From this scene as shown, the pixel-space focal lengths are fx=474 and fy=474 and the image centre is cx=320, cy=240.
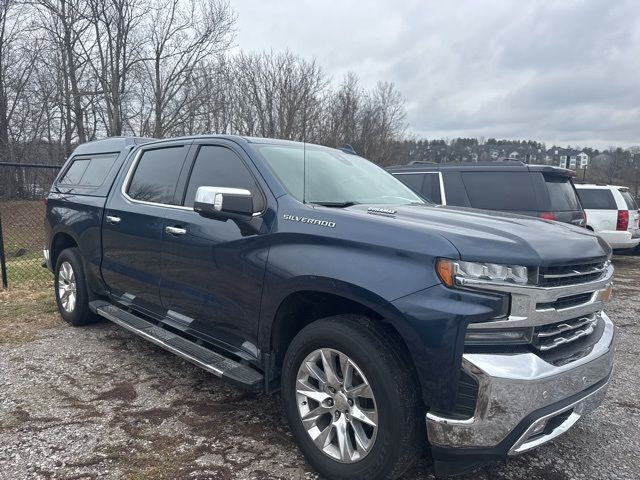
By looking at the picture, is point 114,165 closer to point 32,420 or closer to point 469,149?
point 32,420

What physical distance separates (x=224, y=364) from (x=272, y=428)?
1.75 feet

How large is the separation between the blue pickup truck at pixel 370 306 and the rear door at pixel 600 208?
29.2ft

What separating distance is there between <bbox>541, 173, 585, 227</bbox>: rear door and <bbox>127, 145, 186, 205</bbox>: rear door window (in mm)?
5166

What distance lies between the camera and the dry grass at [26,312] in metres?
5.08

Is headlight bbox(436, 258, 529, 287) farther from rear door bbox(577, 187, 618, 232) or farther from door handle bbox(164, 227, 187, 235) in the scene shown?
rear door bbox(577, 187, 618, 232)

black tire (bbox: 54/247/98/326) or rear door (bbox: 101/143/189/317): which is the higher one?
rear door (bbox: 101/143/189/317)

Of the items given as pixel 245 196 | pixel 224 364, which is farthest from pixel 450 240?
pixel 224 364

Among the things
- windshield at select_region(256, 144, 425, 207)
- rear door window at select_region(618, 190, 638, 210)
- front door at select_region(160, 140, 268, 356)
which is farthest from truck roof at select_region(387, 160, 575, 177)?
front door at select_region(160, 140, 268, 356)

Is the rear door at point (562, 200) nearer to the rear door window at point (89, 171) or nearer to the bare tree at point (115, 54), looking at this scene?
the rear door window at point (89, 171)

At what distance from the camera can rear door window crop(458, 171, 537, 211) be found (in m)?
6.89

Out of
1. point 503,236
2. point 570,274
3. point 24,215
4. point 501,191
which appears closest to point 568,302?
point 570,274

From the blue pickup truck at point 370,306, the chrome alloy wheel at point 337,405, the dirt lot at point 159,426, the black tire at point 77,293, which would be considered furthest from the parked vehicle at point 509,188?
the chrome alloy wheel at point 337,405

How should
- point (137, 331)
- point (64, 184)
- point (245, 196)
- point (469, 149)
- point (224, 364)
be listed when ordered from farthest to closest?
point (469, 149)
point (64, 184)
point (137, 331)
point (224, 364)
point (245, 196)

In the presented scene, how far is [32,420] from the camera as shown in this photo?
10.5 ft
